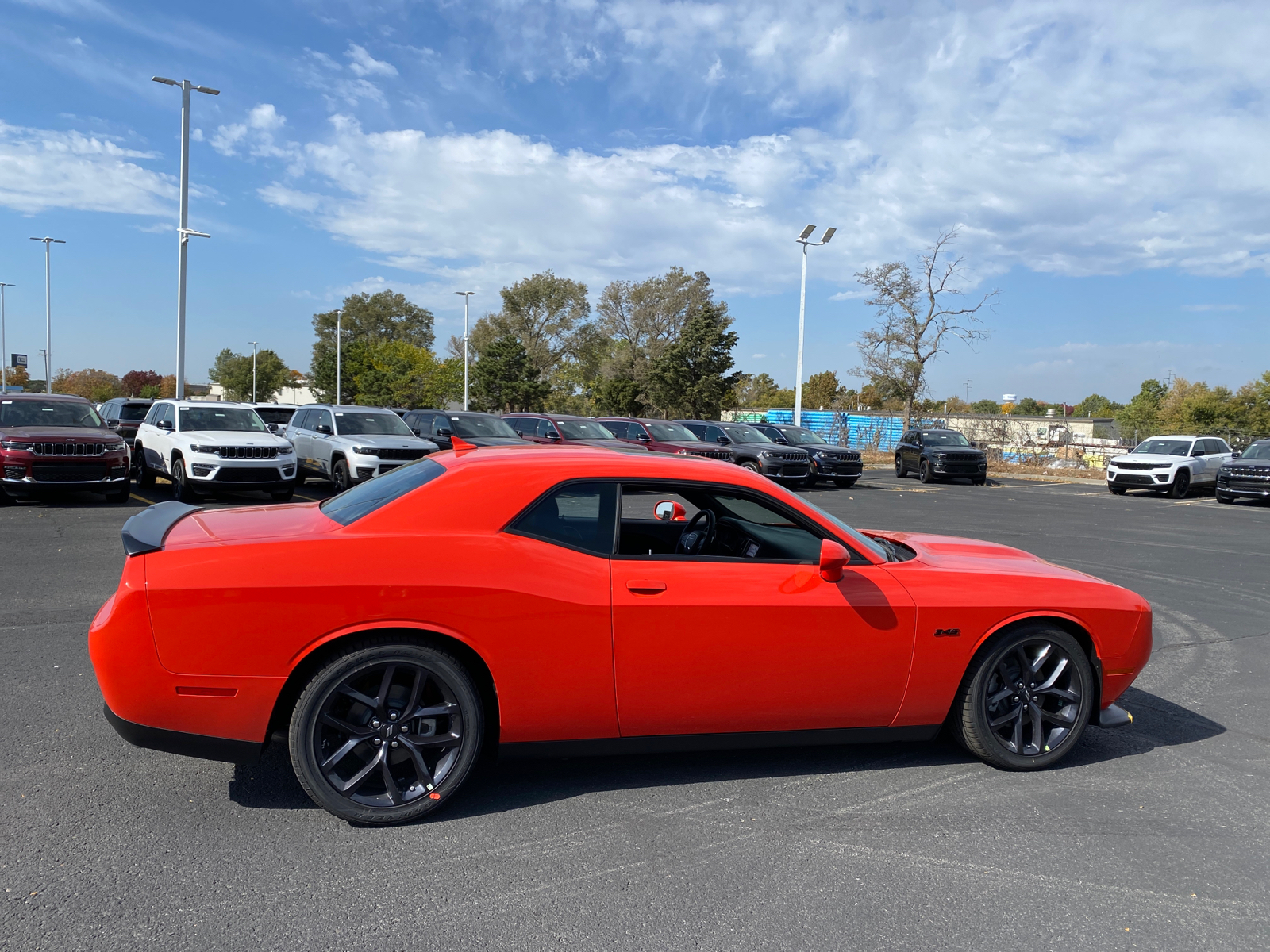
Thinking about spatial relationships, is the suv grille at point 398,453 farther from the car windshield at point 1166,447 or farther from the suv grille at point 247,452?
the car windshield at point 1166,447

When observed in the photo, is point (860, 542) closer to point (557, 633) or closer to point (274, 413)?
point (557, 633)

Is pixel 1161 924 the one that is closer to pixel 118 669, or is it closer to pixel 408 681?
pixel 408 681

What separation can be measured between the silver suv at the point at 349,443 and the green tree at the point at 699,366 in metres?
39.8

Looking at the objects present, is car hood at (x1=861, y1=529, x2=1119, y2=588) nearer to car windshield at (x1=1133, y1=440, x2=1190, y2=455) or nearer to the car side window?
the car side window

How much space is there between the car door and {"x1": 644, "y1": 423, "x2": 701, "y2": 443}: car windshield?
19.3 meters

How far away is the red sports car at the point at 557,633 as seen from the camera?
3.20 meters

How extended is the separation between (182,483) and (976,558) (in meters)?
13.3

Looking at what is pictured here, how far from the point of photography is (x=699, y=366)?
5659cm

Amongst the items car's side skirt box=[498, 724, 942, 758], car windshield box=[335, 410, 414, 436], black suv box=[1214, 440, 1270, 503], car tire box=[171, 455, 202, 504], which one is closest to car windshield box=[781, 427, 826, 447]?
black suv box=[1214, 440, 1270, 503]

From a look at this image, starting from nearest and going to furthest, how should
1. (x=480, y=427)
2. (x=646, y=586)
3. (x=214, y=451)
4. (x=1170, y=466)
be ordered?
(x=646, y=586) → (x=214, y=451) → (x=480, y=427) → (x=1170, y=466)

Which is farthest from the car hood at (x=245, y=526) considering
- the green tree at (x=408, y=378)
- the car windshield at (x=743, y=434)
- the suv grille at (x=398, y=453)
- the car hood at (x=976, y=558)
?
the green tree at (x=408, y=378)

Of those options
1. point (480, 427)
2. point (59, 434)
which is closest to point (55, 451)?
point (59, 434)

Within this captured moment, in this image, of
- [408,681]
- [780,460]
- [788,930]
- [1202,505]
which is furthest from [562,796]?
[1202,505]

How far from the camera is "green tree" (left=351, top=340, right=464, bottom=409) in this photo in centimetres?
6156
